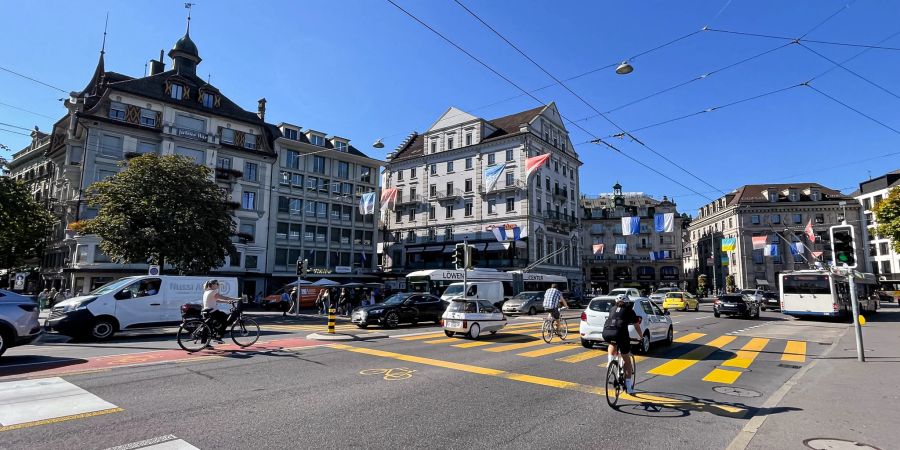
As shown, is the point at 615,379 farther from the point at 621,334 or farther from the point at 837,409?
the point at 837,409

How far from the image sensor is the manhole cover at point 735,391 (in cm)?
808

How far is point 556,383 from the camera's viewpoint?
338 inches

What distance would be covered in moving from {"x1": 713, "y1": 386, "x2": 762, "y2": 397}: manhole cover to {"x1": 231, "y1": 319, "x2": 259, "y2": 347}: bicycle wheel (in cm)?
1104

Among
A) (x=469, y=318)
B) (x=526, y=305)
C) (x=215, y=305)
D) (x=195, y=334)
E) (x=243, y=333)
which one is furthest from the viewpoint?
(x=526, y=305)

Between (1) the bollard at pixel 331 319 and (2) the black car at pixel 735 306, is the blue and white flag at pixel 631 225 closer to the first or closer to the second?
(2) the black car at pixel 735 306

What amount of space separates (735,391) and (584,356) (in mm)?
4038

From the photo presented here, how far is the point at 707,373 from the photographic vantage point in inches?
396

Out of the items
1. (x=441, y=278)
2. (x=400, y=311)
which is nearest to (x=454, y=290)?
(x=441, y=278)

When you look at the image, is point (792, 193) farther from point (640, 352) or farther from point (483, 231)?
point (640, 352)

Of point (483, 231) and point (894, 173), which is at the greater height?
point (894, 173)

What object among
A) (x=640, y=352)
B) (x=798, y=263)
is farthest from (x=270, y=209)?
(x=798, y=263)

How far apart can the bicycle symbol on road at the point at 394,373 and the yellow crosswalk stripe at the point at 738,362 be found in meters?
6.05

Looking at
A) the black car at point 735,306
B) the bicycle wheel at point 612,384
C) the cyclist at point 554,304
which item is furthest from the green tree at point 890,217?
the bicycle wheel at point 612,384

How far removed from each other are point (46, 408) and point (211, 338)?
218 inches
